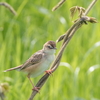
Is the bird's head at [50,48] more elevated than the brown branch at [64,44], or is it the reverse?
the bird's head at [50,48]

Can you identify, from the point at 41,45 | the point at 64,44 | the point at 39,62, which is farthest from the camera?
the point at 41,45

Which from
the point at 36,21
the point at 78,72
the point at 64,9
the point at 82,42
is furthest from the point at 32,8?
the point at 78,72

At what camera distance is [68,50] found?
539 cm

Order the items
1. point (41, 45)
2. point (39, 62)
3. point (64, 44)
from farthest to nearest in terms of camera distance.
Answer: point (41, 45)
point (39, 62)
point (64, 44)

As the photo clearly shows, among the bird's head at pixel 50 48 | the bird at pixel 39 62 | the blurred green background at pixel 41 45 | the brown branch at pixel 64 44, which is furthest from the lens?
the blurred green background at pixel 41 45

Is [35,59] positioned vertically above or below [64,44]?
above

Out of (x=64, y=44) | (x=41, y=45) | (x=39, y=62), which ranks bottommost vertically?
(x=64, y=44)

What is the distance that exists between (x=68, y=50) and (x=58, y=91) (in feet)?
3.39

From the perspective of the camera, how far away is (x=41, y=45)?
543cm

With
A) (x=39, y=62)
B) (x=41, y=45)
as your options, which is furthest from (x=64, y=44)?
(x=41, y=45)

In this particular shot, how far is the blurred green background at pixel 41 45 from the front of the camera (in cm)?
452

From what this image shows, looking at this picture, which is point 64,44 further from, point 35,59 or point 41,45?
point 41,45

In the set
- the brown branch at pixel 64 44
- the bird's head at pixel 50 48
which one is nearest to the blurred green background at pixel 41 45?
the bird's head at pixel 50 48

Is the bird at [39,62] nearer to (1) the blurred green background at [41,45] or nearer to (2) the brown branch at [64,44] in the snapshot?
(1) the blurred green background at [41,45]
